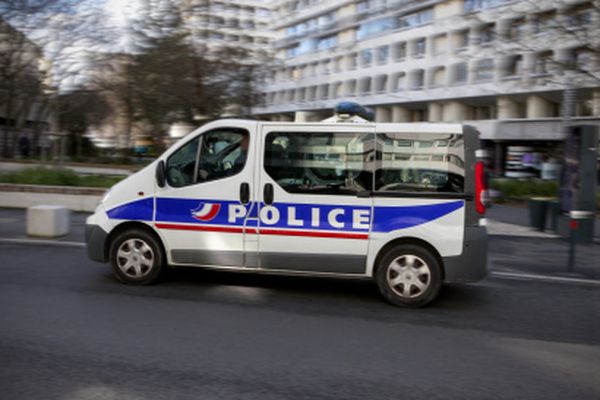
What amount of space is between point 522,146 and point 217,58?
1230 inches

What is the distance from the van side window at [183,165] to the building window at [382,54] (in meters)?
53.2

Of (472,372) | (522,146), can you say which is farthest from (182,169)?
(522,146)

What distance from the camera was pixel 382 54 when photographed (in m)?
58.6

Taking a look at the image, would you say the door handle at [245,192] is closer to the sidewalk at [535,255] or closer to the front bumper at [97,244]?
the front bumper at [97,244]

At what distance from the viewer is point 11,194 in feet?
49.4

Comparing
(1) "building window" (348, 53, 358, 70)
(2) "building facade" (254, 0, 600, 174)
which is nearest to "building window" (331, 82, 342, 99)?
(2) "building facade" (254, 0, 600, 174)

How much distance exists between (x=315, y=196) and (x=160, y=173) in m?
1.85

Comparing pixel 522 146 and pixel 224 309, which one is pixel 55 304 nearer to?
pixel 224 309

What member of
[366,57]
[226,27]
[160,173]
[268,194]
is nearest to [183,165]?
[160,173]

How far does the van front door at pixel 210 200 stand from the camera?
687cm

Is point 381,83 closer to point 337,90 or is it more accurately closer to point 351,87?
point 351,87

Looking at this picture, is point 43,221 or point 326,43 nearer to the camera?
point 43,221

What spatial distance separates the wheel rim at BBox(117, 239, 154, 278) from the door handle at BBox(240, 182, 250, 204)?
1.33m

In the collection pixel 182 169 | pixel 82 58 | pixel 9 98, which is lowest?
pixel 182 169
